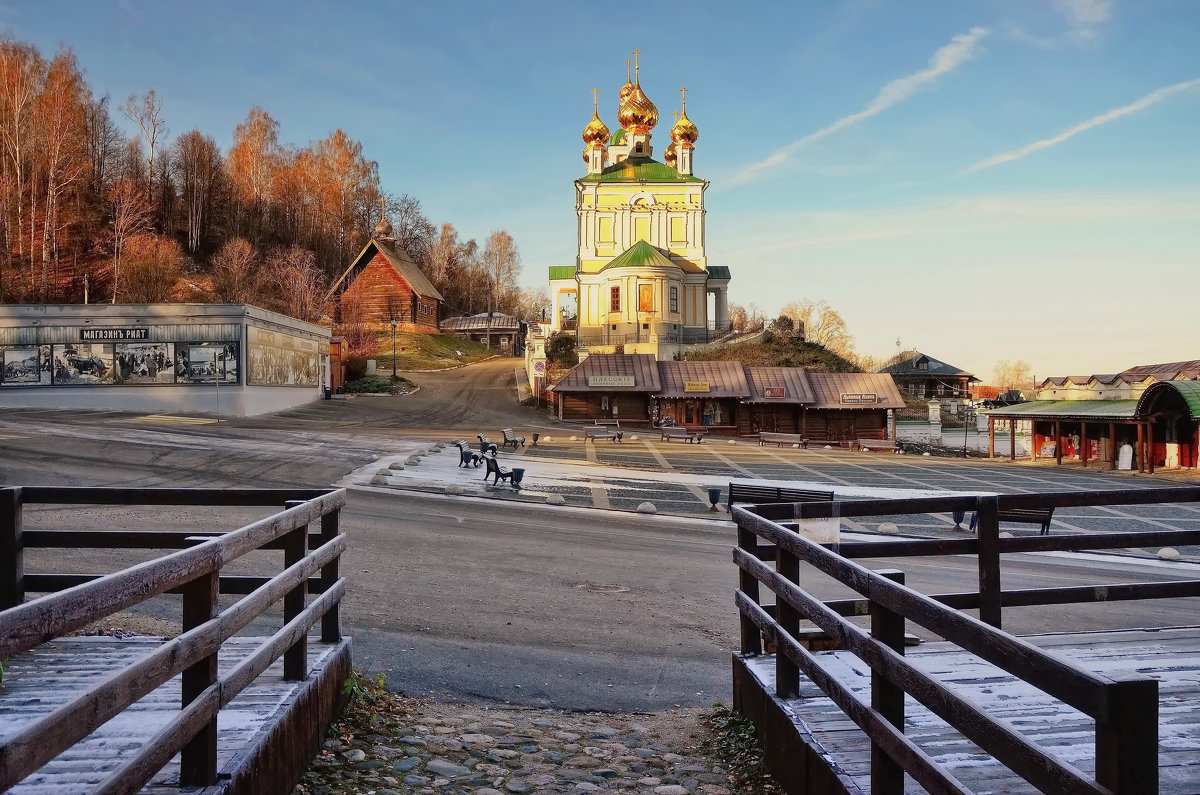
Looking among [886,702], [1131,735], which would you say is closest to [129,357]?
[886,702]

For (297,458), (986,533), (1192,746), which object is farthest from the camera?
(297,458)

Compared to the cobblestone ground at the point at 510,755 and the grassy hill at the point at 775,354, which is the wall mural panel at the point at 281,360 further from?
the cobblestone ground at the point at 510,755

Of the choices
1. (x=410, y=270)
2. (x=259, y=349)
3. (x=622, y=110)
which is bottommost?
(x=259, y=349)

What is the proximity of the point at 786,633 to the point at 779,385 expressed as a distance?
161 feet

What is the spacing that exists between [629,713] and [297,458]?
20.2 metres

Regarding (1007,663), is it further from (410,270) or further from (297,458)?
(410,270)

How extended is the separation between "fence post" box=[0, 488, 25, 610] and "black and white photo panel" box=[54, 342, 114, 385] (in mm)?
37827

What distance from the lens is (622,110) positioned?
80812 mm

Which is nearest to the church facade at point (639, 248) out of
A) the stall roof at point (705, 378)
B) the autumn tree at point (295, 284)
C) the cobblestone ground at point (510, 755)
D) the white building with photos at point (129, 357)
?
the stall roof at point (705, 378)

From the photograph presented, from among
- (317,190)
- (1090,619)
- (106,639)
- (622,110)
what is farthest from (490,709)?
(317,190)

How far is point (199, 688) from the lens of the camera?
351cm

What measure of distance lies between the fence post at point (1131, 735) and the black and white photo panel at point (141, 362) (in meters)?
42.0

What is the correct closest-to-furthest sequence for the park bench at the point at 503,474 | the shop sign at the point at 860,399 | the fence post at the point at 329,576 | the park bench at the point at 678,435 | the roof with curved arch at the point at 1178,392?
1. the fence post at the point at 329,576
2. the park bench at the point at 503,474
3. the roof with curved arch at the point at 1178,392
4. the park bench at the point at 678,435
5. the shop sign at the point at 860,399

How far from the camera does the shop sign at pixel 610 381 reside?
50.7 meters
